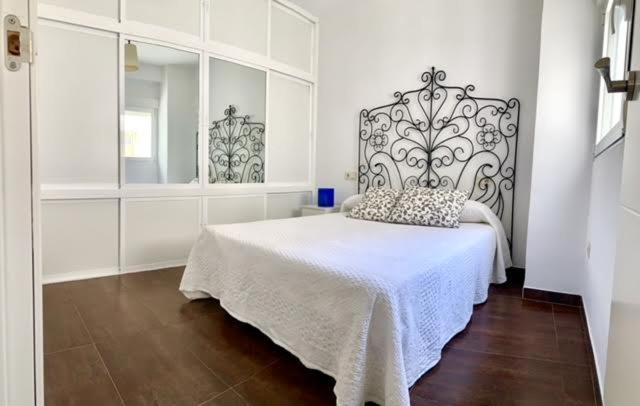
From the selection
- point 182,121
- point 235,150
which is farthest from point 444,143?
point 182,121

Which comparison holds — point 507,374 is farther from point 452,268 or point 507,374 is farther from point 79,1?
point 79,1

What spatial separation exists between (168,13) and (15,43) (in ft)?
9.70

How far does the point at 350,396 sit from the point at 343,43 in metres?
3.86

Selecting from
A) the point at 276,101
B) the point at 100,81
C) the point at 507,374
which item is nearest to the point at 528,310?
the point at 507,374

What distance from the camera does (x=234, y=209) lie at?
3.72 meters

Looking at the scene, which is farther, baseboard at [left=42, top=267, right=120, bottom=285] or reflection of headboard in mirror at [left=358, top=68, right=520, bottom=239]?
reflection of headboard in mirror at [left=358, top=68, right=520, bottom=239]

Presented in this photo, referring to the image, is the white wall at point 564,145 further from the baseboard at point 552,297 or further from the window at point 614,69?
the window at point 614,69

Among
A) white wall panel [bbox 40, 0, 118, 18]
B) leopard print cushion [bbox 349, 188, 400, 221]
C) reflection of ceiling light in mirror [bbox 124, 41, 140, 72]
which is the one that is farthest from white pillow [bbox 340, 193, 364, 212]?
white wall panel [bbox 40, 0, 118, 18]

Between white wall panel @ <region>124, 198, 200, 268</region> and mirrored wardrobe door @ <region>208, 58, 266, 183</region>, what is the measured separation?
17.4 inches

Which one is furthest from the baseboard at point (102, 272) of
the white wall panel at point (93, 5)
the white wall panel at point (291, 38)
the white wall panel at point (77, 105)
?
the white wall panel at point (291, 38)

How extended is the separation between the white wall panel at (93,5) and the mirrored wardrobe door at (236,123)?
2.82 feet

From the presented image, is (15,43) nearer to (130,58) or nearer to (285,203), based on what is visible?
(130,58)

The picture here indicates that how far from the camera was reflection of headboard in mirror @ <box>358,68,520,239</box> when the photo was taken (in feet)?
10.5

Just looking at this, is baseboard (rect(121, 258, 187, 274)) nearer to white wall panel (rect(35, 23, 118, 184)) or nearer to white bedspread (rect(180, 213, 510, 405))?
white wall panel (rect(35, 23, 118, 184))
